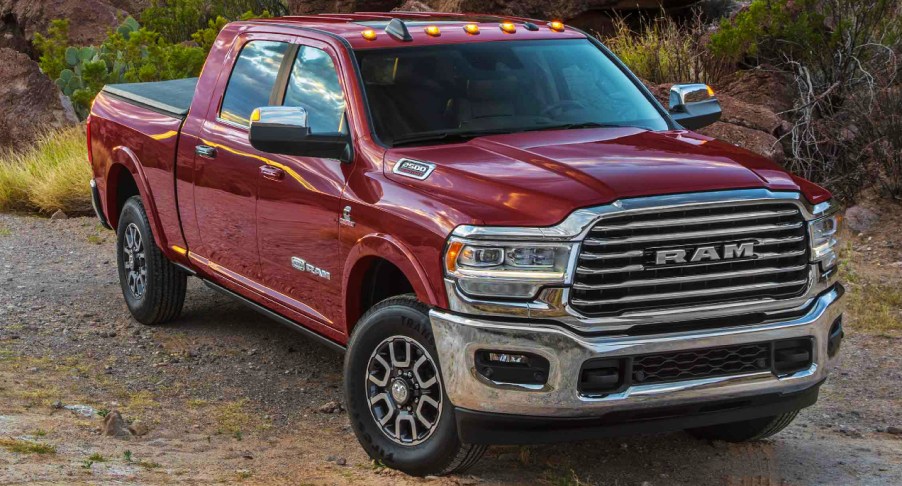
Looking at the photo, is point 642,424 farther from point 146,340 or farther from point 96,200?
point 96,200

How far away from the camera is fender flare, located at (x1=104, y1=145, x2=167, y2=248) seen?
789cm

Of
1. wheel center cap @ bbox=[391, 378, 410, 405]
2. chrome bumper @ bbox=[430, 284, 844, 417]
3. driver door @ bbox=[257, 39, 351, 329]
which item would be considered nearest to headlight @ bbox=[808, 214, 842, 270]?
chrome bumper @ bbox=[430, 284, 844, 417]

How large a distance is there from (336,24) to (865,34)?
708 cm

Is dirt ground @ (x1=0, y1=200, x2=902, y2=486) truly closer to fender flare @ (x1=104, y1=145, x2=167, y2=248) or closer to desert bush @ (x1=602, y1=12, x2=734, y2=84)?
fender flare @ (x1=104, y1=145, x2=167, y2=248)

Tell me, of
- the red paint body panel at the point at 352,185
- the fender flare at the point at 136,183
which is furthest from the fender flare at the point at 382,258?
the fender flare at the point at 136,183

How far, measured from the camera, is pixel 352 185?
5762 mm

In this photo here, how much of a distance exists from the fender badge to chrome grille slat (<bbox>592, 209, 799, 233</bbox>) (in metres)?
0.92

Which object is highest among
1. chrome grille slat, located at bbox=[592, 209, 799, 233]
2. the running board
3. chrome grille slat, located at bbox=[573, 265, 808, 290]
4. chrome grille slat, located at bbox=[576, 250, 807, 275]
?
chrome grille slat, located at bbox=[592, 209, 799, 233]

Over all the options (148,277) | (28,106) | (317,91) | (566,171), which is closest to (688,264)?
(566,171)

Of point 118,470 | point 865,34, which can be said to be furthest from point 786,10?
point 118,470

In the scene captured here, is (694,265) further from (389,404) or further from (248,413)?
(248,413)

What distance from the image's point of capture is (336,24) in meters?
6.75

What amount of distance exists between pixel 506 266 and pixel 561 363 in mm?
410

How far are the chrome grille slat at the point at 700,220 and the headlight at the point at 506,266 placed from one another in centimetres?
19
